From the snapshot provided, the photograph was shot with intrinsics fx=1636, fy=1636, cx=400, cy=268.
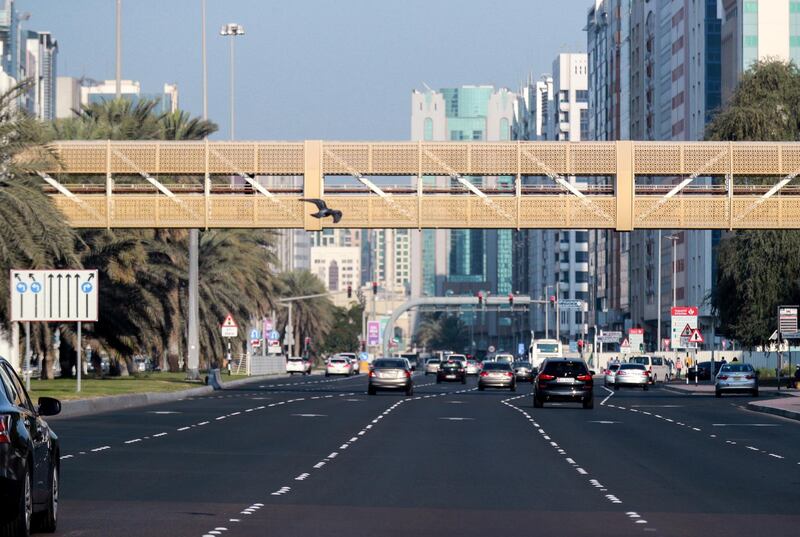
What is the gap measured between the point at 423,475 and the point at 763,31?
105726mm

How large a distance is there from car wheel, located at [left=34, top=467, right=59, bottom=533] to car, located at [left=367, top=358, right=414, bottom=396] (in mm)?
48706

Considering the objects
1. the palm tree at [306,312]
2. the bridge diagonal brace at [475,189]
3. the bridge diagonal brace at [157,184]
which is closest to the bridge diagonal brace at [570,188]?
the bridge diagonal brace at [475,189]

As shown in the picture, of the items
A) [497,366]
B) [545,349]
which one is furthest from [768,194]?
[545,349]

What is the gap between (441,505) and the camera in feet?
58.5

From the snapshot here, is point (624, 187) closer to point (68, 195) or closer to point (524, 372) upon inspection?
point (68, 195)

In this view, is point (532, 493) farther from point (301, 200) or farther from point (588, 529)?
point (301, 200)

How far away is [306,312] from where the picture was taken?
153625mm

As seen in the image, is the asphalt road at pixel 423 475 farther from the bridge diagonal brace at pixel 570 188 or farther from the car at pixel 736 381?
the car at pixel 736 381

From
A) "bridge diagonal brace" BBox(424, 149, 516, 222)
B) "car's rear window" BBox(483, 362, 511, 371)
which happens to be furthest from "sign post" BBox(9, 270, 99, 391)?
"car's rear window" BBox(483, 362, 511, 371)

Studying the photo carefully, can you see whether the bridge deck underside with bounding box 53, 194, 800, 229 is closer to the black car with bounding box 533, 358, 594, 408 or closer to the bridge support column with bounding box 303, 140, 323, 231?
the bridge support column with bounding box 303, 140, 323, 231

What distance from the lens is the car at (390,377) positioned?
6334 cm

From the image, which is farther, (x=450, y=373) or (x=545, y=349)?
(x=545, y=349)

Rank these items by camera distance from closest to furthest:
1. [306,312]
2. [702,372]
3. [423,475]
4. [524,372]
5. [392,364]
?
1. [423,475]
2. [392,364]
3. [702,372]
4. [524,372]
5. [306,312]

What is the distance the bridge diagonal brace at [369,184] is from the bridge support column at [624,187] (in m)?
7.28
